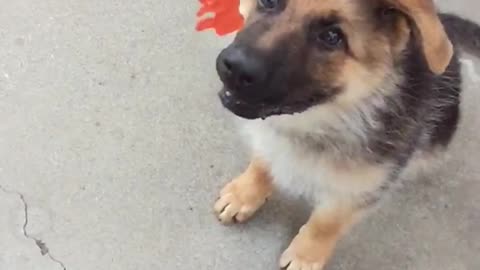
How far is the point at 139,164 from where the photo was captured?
2.22 m

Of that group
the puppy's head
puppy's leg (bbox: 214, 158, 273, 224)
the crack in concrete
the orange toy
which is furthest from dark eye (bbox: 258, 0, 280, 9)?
the crack in concrete

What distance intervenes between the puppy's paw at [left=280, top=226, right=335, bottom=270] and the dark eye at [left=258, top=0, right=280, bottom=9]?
24.9 inches

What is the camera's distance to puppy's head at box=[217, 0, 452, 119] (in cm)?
149

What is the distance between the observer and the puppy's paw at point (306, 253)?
2.04 m

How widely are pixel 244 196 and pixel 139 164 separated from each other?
28cm

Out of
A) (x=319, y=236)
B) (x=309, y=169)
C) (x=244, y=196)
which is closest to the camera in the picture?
(x=309, y=169)

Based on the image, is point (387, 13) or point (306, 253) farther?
point (306, 253)

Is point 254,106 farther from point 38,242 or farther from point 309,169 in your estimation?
point 38,242

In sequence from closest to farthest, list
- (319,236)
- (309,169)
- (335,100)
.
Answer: (335,100), (309,169), (319,236)

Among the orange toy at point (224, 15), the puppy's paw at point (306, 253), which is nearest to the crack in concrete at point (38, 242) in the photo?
the puppy's paw at point (306, 253)

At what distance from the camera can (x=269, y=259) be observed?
212 centimetres

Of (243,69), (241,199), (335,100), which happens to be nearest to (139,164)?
(241,199)

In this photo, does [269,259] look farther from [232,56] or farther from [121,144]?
[232,56]

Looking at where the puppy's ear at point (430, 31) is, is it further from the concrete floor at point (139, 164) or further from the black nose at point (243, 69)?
the concrete floor at point (139, 164)
